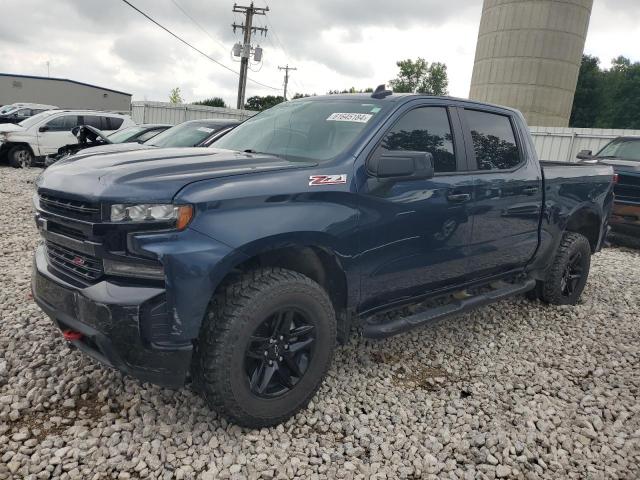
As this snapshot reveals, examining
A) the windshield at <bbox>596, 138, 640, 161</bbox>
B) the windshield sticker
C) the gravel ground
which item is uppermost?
the windshield at <bbox>596, 138, 640, 161</bbox>

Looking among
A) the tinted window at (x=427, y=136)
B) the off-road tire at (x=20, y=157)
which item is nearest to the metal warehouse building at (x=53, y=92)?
the off-road tire at (x=20, y=157)

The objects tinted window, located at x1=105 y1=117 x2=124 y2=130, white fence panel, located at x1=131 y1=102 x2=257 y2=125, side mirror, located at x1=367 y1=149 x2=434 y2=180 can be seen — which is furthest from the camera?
white fence panel, located at x1=131 y1=102 x2=257 y2=125

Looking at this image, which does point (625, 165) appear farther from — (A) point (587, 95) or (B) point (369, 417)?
(A) point (587, 95)

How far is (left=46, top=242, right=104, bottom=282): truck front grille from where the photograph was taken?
2.34 metres

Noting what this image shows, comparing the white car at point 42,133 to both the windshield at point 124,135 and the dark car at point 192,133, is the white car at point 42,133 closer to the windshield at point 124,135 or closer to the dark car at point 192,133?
the windshield at point 124,135

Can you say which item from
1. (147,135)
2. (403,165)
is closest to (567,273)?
(403,165)

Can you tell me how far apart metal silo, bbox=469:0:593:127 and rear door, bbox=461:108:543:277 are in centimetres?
3081

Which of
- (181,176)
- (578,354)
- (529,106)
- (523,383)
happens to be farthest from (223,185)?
(529,106)

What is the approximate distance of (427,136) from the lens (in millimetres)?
3389

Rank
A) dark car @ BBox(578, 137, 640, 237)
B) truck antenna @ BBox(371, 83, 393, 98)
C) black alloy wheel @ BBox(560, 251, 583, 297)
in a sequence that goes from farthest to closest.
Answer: dark car @ BBox(578, 137, 640, 237)
black alloy wheel @ BBox(560, 251, 583, 297)
truck antenna @ BBox(371, 83, 393, 98)

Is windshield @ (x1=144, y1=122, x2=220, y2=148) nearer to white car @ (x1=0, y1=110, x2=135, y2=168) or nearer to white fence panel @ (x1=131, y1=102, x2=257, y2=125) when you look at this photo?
white car @ (x1=0, y1=110, x2=135, y2=168)

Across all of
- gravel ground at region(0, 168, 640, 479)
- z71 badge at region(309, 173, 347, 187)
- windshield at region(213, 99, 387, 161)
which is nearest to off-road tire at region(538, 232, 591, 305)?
gravel ground at region(0, 168, 640, 479)

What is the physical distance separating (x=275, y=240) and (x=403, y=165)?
2.81ft

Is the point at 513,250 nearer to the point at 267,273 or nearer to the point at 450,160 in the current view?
the point at 450,160
